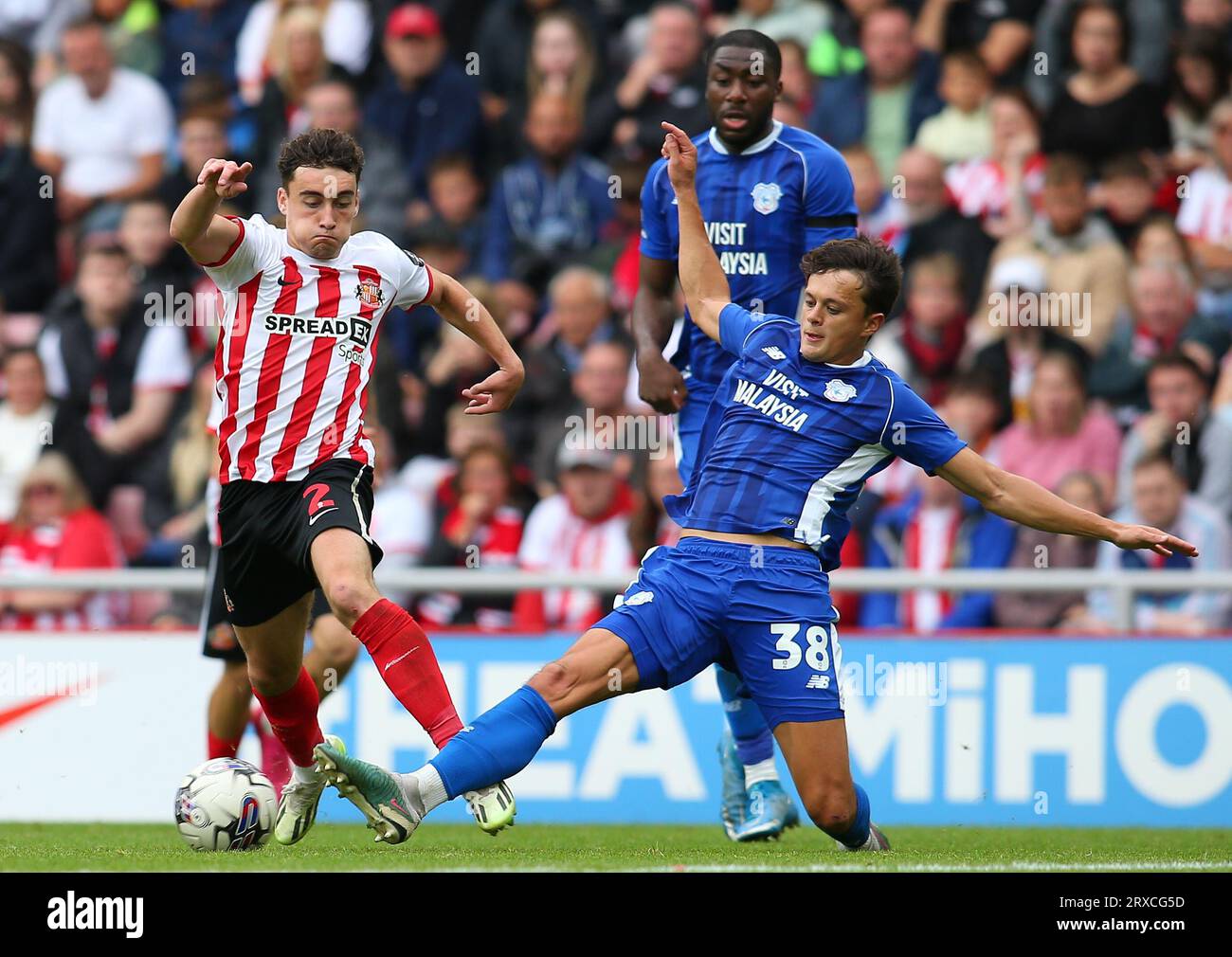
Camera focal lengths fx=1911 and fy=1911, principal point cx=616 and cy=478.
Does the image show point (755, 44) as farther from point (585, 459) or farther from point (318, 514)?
point (585, 459)

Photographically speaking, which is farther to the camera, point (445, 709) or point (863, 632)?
point (863, 632)

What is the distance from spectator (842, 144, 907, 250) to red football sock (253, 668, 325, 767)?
19.1 feet

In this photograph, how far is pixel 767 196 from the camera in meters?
7.61

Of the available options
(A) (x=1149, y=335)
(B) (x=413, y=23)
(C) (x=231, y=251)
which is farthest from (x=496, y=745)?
(B) (x=413, y=23)

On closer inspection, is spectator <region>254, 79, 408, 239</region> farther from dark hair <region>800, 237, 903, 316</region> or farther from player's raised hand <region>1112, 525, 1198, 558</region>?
player's raised hand <region>1112, 525, 1198, 558</region>

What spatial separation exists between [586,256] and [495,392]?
5.61m

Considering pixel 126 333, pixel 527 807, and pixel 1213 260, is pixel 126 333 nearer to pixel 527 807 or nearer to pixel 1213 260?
pixel 527 807

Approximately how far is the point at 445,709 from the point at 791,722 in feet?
3.92

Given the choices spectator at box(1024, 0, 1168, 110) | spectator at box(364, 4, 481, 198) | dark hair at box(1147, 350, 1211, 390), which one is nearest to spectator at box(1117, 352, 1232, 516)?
dark hair at box(1147, 350, 1211, 390)

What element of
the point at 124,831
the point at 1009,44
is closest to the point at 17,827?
the point at 124,831

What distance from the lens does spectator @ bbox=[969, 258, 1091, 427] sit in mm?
10891

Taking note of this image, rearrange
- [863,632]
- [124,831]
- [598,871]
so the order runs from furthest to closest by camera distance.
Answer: [863,632] → [124,831] → [598,871]

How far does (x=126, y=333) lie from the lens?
12.4 m

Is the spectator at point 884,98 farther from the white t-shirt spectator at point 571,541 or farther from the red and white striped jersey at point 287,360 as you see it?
the red and white striped jersey at point 287,360
